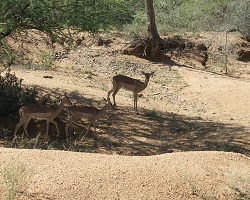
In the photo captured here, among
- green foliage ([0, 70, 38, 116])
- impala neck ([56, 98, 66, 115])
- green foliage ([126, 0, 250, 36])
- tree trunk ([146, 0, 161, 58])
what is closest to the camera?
impala neck ([56, 98, 66, 115])

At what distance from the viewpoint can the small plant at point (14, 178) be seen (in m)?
6.05

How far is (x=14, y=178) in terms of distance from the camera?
6.13 meters

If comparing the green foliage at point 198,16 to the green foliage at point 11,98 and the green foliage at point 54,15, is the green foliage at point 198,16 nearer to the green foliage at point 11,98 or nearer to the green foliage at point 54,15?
the green foliage at point 54,15

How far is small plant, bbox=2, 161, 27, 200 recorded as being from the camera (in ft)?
19.9

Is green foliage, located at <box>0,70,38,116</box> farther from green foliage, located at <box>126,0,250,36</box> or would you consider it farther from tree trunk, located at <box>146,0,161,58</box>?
green foliage, located at <box>126,0,250,36</box>

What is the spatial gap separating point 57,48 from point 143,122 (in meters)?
10.7

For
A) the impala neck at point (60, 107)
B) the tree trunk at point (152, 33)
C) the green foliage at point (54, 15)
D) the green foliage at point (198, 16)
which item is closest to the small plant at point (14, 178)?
the green foliage at point (54, 15)

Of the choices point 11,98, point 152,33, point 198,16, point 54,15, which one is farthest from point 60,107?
point 198,16

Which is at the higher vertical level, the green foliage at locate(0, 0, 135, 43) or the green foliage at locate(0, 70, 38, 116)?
the green foliage at locate(0, 0, 135, 43)

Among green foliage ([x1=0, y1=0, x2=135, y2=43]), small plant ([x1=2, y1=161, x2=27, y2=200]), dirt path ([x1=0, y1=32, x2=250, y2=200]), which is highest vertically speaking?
green foliage ([x1=0, y1=0, x2=135, y2=43])

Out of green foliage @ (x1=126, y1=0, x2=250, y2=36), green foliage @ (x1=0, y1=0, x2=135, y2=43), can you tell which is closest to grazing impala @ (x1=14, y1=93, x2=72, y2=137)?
green foliage @ (x1=0, y1=0, x2=135, y2=43)

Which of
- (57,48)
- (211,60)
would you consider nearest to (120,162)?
(57,48)

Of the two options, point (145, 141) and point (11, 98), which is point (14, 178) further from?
point (11, 98)

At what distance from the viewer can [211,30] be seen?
30.7 m
